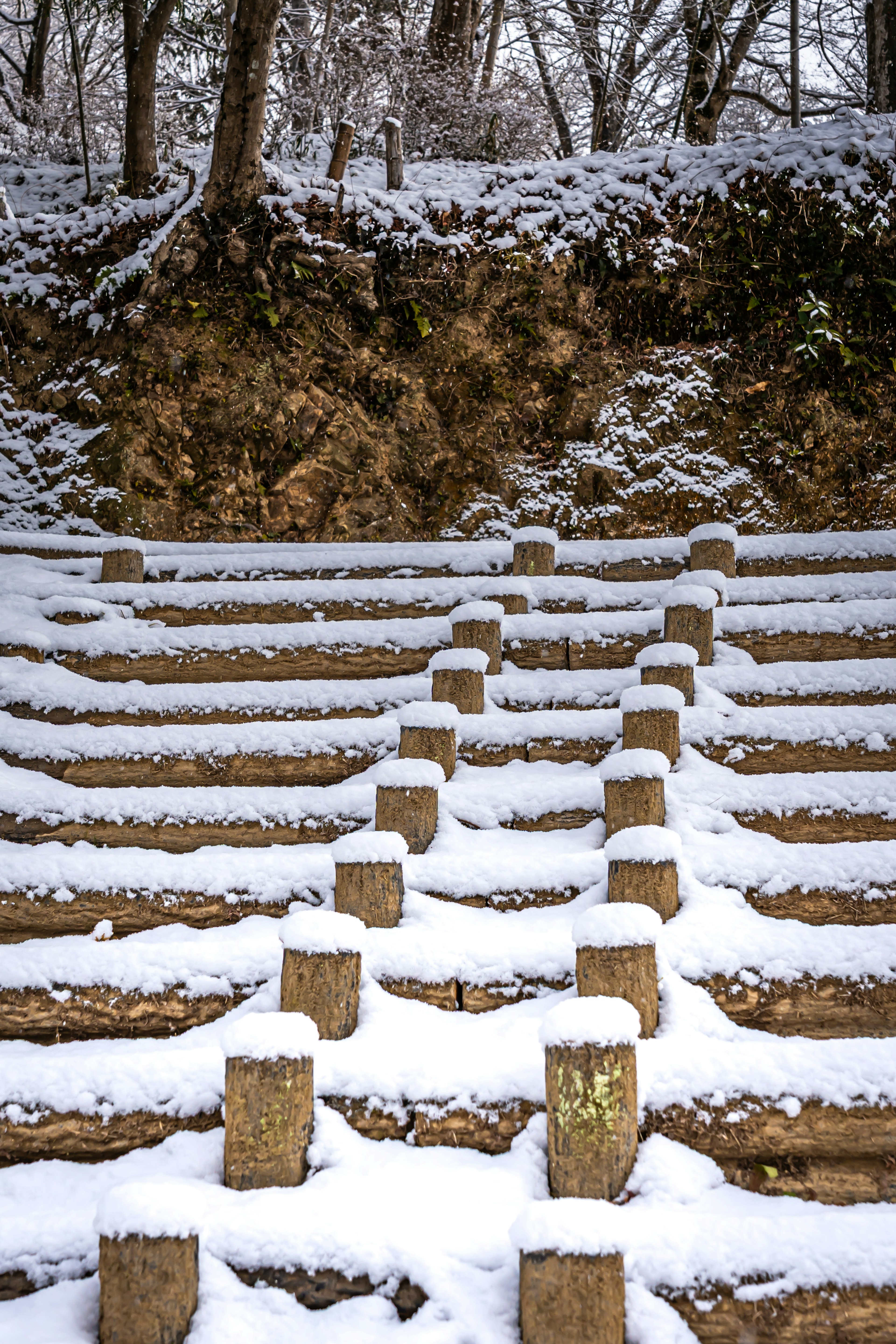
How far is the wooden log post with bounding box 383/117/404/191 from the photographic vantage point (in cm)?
717

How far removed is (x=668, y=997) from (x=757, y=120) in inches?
639

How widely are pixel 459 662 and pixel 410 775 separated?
0.76m

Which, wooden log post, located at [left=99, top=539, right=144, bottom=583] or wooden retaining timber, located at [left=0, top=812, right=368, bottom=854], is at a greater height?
wooden log post, located at [left=99, top=539, right=144, bottom=583]

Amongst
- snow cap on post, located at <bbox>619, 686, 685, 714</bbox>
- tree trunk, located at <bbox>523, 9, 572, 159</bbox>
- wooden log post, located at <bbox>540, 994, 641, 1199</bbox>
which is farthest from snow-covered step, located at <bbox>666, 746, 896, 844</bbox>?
tree trunk, located at <bbox>523, 9, 572, 159</bbox>

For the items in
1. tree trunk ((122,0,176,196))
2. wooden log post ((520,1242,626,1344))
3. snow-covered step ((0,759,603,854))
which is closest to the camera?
wooden log post ((520,1242,626,1344))

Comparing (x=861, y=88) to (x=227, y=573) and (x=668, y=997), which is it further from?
(x=668, y=997)

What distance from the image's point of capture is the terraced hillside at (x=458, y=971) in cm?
163

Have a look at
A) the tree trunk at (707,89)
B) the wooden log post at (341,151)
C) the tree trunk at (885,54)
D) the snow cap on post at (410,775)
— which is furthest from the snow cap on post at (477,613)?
the tree trunk at (885,54)

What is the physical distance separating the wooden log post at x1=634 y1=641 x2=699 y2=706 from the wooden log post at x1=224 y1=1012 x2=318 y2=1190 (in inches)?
74.6

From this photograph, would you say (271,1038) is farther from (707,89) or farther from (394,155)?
(707,89)

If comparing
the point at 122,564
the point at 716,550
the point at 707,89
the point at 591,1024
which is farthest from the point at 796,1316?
the point at 707,89

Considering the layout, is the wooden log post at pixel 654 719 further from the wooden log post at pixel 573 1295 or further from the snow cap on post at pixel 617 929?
the wooden log post at pixel 573 1295

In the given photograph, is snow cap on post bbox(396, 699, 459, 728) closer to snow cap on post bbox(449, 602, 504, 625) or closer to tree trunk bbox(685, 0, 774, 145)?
snow cap on post bbox(449, 602, 504, 625)

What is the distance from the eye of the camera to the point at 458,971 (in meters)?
2.28
